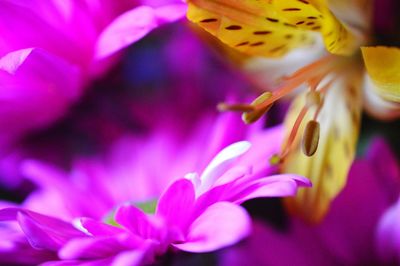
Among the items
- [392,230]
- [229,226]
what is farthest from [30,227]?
[392,230]

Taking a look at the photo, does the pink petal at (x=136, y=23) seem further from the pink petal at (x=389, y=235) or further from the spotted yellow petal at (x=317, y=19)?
the pink petal at (x=389, y=235)

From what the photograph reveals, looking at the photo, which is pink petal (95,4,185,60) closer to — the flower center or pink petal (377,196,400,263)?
the flower center

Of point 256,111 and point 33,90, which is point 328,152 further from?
point 33,90

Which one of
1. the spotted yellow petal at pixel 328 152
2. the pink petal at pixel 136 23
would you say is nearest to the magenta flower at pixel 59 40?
the pink petal at pixel 136 23

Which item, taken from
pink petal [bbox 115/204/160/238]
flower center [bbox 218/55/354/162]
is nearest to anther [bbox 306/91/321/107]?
flower center [bbox 218/55/354/162]

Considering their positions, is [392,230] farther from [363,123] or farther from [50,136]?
[50,136]
